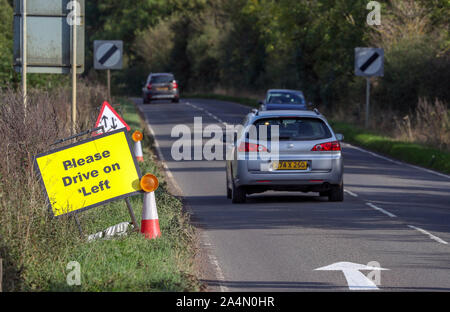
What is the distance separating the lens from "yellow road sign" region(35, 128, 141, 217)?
10.4m

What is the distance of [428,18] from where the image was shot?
39406 mm

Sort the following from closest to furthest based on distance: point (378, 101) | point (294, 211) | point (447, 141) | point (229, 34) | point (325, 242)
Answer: point (325, 242) < point (294, 211) < point (447, 141) < point (378, 101) < point (229, 34)

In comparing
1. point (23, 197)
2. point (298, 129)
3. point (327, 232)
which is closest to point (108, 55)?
point (298, 129)

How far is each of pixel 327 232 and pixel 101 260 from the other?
426cm

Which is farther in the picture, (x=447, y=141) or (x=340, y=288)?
(x=447, y=141)

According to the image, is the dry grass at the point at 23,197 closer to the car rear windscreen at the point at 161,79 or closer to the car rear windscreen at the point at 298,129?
the car rear windscreen at the point at 298,129

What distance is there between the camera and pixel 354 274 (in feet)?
32.2

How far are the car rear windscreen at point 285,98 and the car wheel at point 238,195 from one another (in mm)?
19396

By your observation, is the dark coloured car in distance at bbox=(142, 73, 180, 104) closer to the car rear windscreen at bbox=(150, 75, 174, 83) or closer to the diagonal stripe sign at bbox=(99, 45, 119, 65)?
the car rear windscreen at bbox=(150, 75, 174, 83)

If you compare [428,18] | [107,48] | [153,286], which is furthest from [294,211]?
[428,18]

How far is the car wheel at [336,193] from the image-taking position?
16.1 metres

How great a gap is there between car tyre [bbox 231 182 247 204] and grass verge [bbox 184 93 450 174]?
789 centimetres
